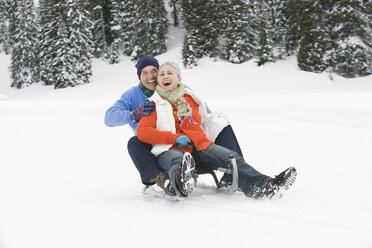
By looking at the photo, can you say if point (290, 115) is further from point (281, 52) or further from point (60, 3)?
point (60, 3)

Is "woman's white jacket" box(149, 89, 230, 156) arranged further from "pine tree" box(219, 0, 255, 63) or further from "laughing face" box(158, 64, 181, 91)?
"pine tree" box(219, 0, 255, 63)

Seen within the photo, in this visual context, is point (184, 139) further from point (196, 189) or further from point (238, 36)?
point (238, 36)

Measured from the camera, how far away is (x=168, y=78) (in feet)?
10.6

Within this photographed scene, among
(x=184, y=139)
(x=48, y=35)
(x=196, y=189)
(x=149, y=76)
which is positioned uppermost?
(x=149, y=76)

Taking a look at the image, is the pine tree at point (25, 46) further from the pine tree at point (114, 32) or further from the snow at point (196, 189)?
the snow at point (196, 189)

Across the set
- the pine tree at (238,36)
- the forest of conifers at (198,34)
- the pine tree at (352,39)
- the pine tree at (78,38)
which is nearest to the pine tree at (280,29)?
the forest of conifers at (198,34)

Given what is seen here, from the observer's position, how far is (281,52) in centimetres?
1912

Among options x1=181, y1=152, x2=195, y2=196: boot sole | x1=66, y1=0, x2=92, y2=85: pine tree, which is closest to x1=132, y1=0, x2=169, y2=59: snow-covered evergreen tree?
x1=66, y1=0, x2=92, y2=85: pine tree

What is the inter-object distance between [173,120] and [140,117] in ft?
0.99

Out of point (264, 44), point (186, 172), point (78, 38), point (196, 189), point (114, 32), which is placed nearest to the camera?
point (186, 172)

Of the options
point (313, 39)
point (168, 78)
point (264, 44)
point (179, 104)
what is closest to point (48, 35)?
point (264, 44)

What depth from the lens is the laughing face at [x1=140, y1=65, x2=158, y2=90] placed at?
3.49 m

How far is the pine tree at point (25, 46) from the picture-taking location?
27.8m

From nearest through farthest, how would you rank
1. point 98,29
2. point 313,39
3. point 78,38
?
1. point 313,39
2. point 78,38
3. point 98,29
